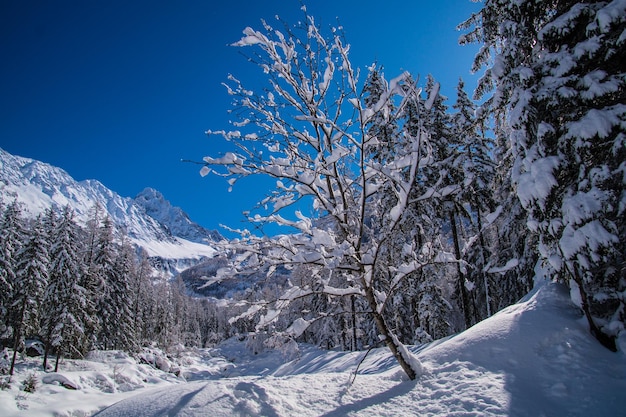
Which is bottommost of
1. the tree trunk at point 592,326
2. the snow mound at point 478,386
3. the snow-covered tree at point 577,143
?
the snow mound at point 478,386

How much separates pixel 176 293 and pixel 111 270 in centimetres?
4683

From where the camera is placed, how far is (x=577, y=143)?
5.63 meters

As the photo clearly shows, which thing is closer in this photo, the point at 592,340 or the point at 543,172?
the point at 592,340

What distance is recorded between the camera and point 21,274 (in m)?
27.2

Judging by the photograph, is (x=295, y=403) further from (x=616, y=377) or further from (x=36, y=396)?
(x=36, y=396)

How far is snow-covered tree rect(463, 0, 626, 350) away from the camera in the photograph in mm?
5316

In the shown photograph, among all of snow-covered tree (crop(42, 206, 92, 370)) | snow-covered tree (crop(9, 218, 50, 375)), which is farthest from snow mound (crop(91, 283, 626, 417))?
snow-covered tree (crop(9, 218, 50, 375))

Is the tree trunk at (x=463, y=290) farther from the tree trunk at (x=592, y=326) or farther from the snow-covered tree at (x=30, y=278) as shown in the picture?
the snow-covered tree at (x=30, y=278)

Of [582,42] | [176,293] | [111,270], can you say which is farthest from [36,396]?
[176,293]

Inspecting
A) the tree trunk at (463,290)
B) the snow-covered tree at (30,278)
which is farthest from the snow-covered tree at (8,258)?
the tree trunk at (463,290)

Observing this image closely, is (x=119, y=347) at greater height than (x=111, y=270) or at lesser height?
lesser

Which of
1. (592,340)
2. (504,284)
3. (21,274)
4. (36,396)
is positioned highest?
(21,274)

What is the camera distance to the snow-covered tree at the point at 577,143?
17.4 feet

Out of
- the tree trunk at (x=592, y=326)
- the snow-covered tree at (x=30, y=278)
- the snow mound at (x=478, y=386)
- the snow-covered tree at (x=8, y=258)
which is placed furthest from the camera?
the snow-covered tree at (x=8, y=258)
